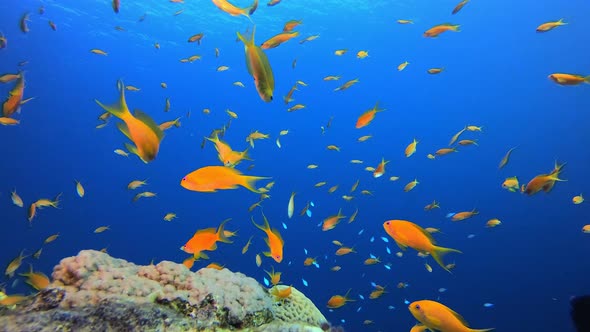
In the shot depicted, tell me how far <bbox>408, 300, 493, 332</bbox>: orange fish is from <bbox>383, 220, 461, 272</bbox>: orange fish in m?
0.38

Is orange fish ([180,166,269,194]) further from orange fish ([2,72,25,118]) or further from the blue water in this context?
the blue water

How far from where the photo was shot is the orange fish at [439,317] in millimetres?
3045

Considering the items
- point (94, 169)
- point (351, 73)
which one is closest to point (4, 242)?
point (94, 169)

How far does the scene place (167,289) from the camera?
274cm

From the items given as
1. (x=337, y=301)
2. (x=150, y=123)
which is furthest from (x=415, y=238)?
(x=337, y=301)

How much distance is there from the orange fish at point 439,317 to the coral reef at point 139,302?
3.98 feet

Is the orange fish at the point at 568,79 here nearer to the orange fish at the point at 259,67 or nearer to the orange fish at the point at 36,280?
the orange fish at the point at 259,67

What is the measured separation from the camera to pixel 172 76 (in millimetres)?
39719

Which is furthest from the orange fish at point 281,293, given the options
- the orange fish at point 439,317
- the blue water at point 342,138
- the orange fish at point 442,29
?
the blue water at point 342,138

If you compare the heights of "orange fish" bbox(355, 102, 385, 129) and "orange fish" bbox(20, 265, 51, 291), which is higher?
"orange fish" bbox(355, 102, 385, 129)

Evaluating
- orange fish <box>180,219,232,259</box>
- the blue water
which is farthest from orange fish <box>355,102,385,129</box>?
the blue water

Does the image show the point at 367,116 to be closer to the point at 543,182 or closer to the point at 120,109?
the point at 543,182

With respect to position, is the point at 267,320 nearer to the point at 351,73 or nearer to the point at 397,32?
the point at 397,32

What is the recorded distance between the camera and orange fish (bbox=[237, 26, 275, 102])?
7.60ft
